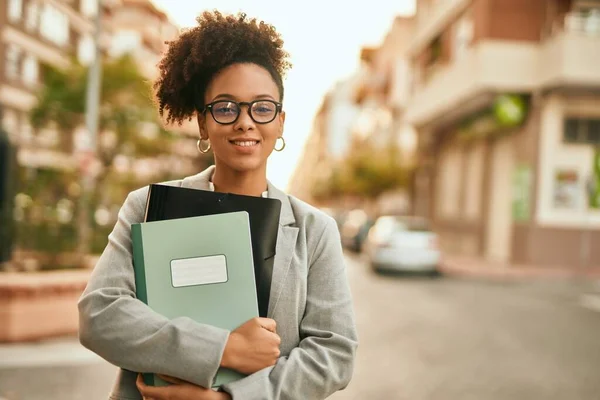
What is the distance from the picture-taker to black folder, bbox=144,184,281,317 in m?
1.63

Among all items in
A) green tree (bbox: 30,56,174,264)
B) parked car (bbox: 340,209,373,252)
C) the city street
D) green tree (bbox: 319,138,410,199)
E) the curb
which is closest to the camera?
the city street

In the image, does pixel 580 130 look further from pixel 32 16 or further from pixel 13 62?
pixel 32 16

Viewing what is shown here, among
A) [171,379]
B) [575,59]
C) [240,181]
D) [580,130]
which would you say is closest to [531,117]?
[580,130]

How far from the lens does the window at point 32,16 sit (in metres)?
34.4

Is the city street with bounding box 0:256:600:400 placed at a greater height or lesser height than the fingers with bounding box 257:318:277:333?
Result: lesser

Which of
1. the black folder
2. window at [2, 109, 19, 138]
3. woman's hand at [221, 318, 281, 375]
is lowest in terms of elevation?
woman's hand at [221, 318, 281, 375]

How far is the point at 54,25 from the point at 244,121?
1552 inches

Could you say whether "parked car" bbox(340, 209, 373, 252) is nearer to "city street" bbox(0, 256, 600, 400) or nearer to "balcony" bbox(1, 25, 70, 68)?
"city street" bbox(0, 256, 600, 400)

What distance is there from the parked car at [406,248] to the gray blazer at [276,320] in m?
13.5

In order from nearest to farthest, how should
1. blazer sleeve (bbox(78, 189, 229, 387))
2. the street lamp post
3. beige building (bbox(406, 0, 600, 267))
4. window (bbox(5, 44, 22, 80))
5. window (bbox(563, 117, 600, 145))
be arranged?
blazer sleeve (bbox(78, 189, 229, 387))
the street lamp post
beige building (bbox(406, 0, 600, 267))
window (bbox(563, 117, 600, 145))
window (bbox(5, 44, 22, 80))

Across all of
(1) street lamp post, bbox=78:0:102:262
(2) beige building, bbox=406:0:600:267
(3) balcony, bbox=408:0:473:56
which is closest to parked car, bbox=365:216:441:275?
(2) beige building, bbox=406:0:600:267

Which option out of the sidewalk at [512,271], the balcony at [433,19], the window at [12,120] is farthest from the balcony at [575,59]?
the window at [12,120]

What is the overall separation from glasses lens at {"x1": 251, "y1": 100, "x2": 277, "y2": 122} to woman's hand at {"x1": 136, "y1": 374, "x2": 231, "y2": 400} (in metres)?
0.70

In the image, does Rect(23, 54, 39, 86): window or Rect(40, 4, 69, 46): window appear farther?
Rect(40, 4, 69, 46): window
